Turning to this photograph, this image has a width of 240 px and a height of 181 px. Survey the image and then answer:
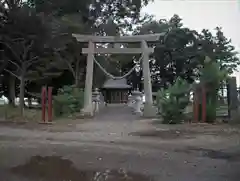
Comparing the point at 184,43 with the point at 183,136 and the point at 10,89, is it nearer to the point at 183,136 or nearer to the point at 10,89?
the point at 10,89

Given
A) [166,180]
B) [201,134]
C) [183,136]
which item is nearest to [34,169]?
[166,180]

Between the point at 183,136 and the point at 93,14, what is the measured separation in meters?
22.2

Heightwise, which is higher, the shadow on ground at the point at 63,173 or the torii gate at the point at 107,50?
the torii gate at the point at 107,50

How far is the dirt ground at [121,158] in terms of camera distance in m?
5.30

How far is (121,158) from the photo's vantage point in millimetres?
6691

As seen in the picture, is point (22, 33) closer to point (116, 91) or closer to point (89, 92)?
point (89, 92)

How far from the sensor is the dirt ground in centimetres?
530

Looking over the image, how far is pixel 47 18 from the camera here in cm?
2280

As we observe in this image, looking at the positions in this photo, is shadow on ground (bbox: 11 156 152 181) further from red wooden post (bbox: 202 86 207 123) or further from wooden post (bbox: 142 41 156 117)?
wooden post (bbox: 142 41 156 117)

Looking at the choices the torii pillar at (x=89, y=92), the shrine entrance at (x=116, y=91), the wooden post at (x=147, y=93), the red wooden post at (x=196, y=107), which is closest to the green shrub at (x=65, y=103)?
the torii pillar at (x=89, y=92)

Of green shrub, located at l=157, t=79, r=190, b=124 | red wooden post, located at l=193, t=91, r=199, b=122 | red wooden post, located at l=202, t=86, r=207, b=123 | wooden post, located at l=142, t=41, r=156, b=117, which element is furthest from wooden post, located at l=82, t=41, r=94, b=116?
red wooden post, located at l=202, t=86, r=207, b=123

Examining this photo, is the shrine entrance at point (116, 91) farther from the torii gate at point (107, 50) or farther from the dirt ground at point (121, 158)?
the dirt ground at point (121, 158)

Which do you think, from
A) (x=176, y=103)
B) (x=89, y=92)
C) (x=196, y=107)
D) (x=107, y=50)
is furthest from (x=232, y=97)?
(x=107, y=50)

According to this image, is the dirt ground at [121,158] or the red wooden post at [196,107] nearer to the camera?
the dirt ground at [121,158]
